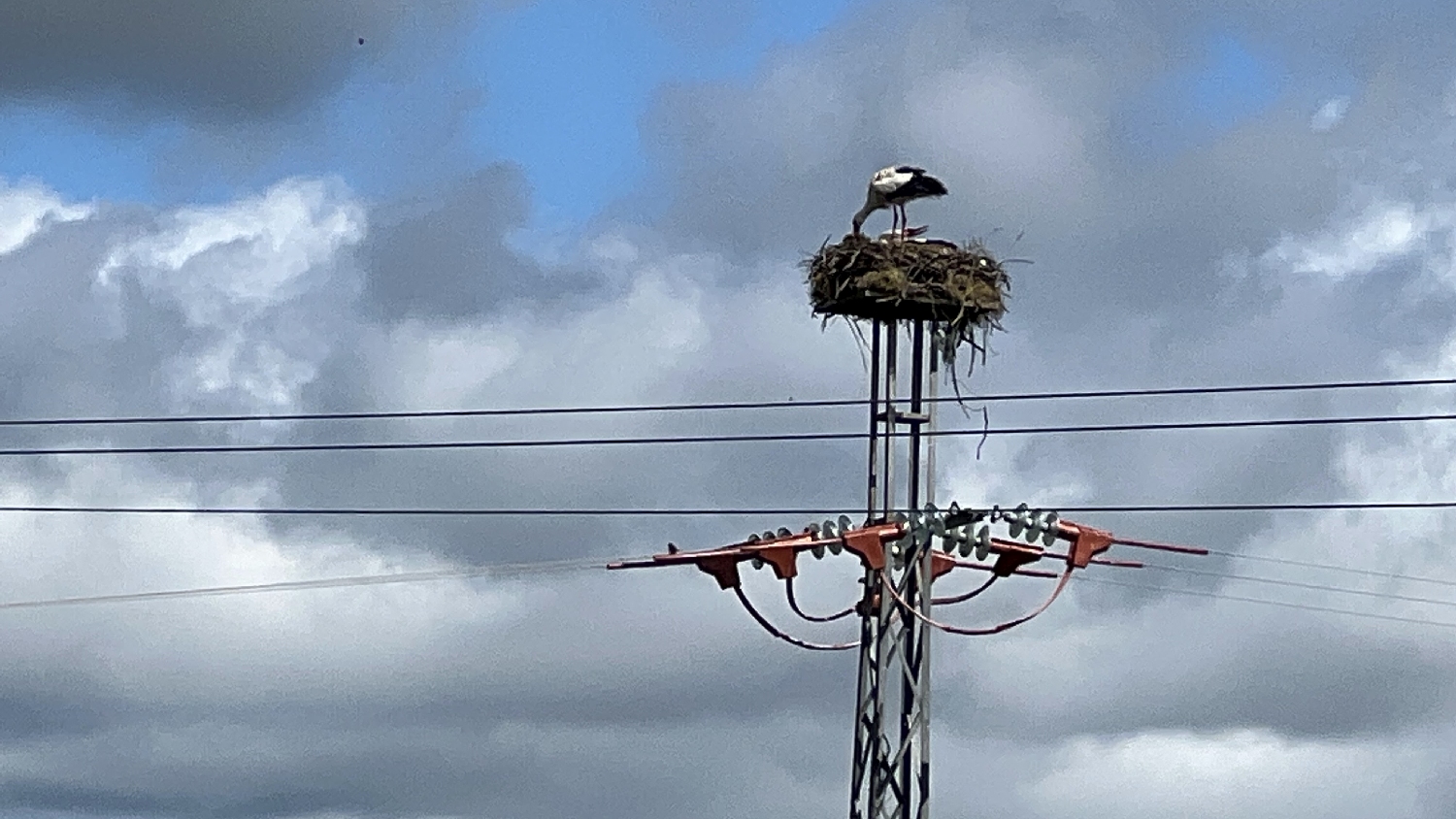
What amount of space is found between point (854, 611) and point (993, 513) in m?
1.65

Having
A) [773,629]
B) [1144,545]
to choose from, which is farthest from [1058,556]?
[773,629]

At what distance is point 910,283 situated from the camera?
32250 millimetres

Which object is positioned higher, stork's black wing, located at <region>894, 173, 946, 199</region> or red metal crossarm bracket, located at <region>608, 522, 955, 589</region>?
stork's black wing, located at <region>894, 173, 946, 199</region>

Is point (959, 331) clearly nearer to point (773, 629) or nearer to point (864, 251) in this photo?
point (864, 251)

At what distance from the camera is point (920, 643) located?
107 ft

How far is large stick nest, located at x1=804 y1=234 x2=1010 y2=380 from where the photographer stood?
32.2 metres

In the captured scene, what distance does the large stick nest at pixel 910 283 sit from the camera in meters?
32.2

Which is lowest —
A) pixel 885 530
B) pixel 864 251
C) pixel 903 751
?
pixel 903 751

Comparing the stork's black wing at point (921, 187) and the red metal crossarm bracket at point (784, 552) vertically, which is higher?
the stork's black wing at point (921, 187)

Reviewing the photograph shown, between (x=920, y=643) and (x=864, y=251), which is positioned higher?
(x=864, y=251)

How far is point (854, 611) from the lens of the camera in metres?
32.9

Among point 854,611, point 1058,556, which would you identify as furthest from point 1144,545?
point 854,611

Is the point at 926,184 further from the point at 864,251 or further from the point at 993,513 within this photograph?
the point at 993,513

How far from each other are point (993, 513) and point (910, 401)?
136 cm
